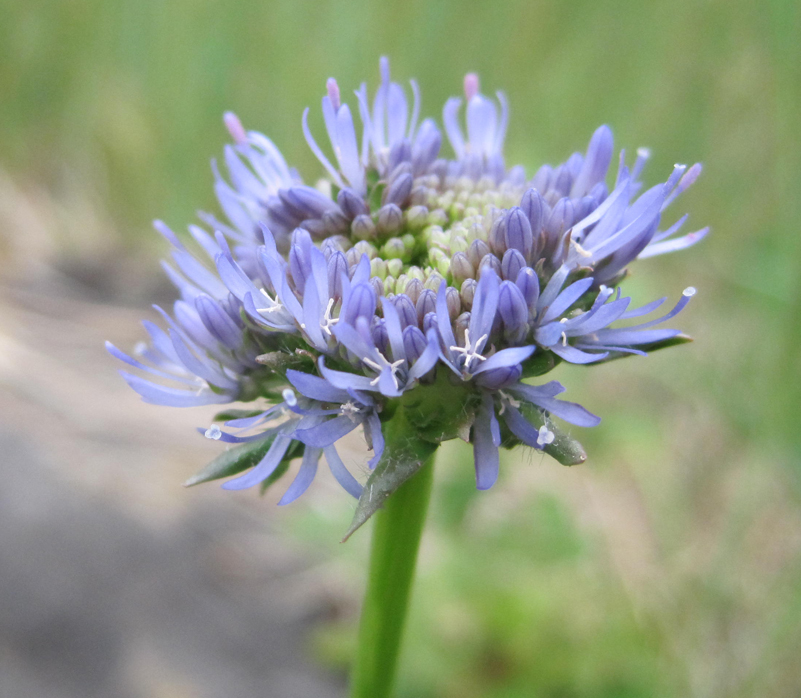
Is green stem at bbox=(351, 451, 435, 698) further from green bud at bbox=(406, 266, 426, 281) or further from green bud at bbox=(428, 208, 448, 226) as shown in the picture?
green bud at bbox=(428, 208, 448, 226)

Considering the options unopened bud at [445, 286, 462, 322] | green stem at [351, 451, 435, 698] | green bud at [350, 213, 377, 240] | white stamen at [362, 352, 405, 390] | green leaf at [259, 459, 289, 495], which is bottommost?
green stem at [351, 451, 435, 698]

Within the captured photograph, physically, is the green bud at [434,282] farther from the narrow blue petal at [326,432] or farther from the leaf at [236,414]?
the leaf at [236,414]

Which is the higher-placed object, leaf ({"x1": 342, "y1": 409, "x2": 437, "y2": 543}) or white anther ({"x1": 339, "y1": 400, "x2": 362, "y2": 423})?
white anther ({"x1": 339, "y1": 400, "x2": 362, "y2": 423})

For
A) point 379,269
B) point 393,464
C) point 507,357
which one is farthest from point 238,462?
point 507,357

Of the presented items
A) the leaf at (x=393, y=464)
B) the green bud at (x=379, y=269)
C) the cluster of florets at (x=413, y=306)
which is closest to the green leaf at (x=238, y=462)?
the cluster of florets at (x=413, y=306)

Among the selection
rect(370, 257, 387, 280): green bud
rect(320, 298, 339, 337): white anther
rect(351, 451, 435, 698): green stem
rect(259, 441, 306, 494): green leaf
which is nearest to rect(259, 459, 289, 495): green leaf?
rect(259, 441, 306, 494): green leaf

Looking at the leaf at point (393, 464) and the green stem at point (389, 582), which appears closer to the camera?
the leaf at point (393, 464)

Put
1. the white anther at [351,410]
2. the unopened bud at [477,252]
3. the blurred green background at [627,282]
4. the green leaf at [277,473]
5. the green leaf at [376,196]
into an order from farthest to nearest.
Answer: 1. the blurred green background at [627,282]
2. the green leaf at [376,196]
3. the green leaf at [277,473]
4. the unopened bud at [477,252]
5. the white anther at [351,410]

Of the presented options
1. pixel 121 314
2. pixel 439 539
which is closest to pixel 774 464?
pixel 439 539
